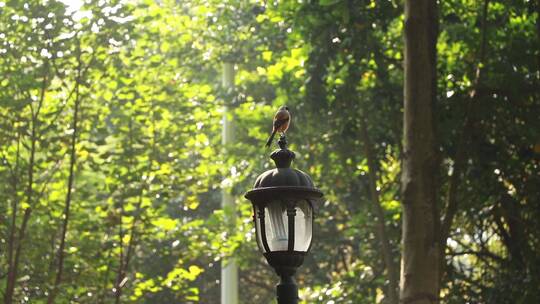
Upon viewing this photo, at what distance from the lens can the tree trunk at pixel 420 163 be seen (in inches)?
388

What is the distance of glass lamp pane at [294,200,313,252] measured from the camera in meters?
6.40

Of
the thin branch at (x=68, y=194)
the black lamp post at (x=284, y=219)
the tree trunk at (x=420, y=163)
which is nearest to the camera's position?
the black lamp post at (x=284, y=219)

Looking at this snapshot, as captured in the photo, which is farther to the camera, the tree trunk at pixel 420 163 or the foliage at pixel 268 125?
the foliage at pixel 268 125

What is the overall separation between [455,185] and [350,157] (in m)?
5.17

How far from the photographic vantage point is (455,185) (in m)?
12.1

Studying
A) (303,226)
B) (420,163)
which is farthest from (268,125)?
(303,226)

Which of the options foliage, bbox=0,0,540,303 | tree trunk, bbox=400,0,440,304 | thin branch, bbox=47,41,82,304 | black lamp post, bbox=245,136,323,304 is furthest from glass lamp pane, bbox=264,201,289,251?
thin branch, bbox=47,41,82,304

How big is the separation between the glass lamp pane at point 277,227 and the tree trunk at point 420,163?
3561 millimetres

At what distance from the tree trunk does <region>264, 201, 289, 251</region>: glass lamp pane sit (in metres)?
3.56

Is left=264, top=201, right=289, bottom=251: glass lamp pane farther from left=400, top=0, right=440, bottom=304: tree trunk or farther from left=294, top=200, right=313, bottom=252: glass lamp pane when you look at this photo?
left=400, top=0, right=440, bottom=304: tree trunk

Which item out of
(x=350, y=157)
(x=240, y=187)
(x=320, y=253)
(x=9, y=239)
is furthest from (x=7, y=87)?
(x=320, y=253)

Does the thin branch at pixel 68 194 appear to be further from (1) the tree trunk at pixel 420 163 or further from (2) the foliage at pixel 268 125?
(1) the tree trunk at pixel 420 163

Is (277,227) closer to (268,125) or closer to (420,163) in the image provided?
(420,163)

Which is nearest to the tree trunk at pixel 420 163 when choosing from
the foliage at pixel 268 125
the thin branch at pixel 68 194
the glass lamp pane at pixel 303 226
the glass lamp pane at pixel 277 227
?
the foliage at pixel 268 125
